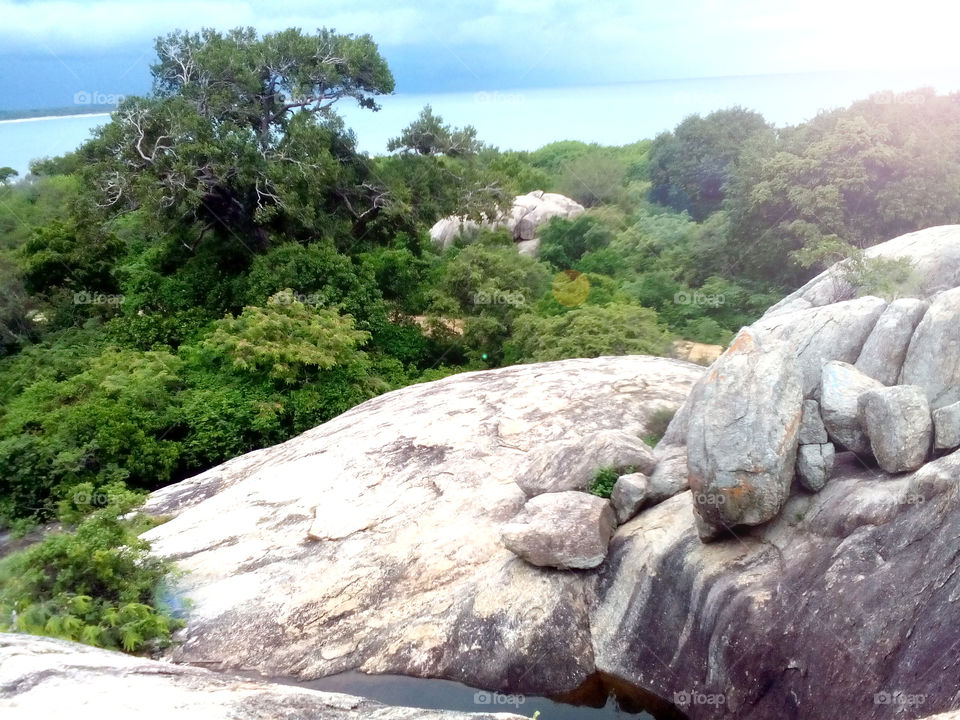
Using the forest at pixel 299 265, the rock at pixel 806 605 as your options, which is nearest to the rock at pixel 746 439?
the rock at pixel 806 605

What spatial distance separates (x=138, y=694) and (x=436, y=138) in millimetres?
20085

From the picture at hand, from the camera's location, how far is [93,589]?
929 cm

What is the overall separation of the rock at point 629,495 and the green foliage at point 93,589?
5552mm

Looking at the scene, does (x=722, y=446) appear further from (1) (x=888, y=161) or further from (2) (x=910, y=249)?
(1) (x=888, y=161)

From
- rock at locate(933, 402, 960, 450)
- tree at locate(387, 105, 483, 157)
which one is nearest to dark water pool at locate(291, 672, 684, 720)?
rock at locate(933, 402, 960, 450)

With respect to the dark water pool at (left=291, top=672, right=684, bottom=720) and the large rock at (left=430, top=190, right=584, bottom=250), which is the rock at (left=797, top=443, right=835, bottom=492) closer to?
the dark water pool at (left=291, top=672, right=684, bottom=720)

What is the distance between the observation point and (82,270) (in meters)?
24.1

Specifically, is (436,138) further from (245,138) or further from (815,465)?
(815,465)

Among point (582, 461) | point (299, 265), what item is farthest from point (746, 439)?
point (299, 265)

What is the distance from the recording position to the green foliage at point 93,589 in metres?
8.47

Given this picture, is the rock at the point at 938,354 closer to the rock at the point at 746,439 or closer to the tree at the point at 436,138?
the rock at the point at 746,439

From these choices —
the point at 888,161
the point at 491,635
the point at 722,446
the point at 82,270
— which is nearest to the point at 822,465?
the point at 722,446

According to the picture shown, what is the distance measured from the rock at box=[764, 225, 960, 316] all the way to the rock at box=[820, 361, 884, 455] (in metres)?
2.59

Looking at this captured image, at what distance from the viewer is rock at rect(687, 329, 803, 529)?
25.1 ft
